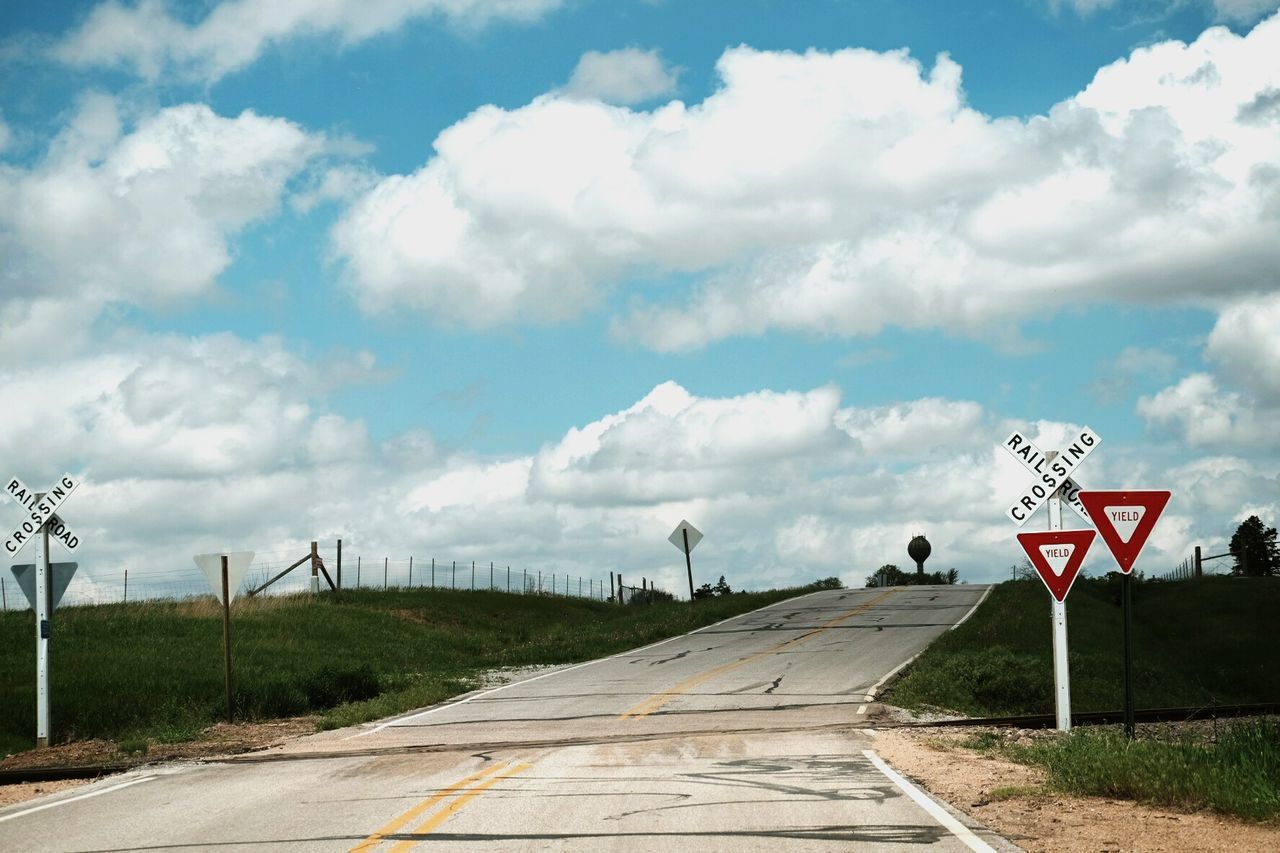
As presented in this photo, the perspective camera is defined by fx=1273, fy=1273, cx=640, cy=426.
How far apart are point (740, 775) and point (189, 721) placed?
1264 cm

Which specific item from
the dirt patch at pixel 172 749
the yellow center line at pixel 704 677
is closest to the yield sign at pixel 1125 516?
the yellow center line at pixel 704 677

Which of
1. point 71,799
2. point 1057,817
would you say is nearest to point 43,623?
point 71,799

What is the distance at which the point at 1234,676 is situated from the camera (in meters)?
37.8

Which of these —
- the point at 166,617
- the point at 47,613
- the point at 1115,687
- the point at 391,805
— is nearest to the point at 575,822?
the point at 391,805

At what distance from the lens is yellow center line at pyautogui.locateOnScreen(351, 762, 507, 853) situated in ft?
29.3

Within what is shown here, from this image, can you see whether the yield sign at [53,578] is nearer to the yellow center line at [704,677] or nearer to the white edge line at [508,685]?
the white edge line at [508,685]

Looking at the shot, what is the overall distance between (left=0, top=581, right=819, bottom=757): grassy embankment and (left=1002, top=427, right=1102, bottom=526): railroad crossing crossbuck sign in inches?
440

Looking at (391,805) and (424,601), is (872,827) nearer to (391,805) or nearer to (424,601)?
(391,805)

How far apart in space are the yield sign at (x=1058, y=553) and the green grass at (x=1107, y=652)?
5558 mm

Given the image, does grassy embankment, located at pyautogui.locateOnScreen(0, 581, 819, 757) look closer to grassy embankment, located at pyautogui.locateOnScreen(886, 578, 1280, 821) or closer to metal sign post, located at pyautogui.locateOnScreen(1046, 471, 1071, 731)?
grassy embankment, located at pyautogui.locateOnScreen(886, 578, 1280, 821)

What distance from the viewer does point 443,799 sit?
1095 centimetres

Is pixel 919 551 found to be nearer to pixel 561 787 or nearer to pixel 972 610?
pixel 972 610

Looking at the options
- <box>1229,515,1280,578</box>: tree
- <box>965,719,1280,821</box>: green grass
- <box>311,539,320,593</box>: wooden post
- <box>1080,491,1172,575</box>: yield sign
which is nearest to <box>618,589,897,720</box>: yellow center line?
<box>1080,491,1172,575</box>: yield sign

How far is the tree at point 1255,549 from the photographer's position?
197 feet
